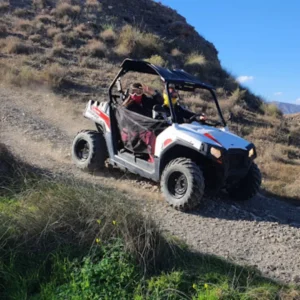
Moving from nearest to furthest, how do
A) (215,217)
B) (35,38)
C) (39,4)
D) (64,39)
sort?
1. (215,217)
2. (35,38)
3. (64,39)
4. (39,4)

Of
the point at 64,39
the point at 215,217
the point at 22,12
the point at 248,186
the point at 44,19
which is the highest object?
the point at 22,12

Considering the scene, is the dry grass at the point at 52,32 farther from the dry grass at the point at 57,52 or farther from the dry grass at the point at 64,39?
the dry grass at the point at 57,52

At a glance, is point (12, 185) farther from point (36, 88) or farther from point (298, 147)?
point (298, 147)

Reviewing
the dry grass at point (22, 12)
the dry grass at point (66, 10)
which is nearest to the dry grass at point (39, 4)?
the dry grass at point (66, 10)

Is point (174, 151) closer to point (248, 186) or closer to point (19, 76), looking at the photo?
point (248, 186)

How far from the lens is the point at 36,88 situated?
46.6ft

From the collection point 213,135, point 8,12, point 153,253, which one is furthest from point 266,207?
point 8,12

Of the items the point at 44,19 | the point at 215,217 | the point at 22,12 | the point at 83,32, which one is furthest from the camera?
the point at 22,12

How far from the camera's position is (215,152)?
6.14 meters

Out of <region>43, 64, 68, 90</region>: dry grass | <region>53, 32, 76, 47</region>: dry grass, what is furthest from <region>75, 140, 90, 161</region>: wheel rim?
<region>53, 32, 76, 47</region>: dry grass

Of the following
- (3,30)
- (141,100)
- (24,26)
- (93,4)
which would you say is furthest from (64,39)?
(141,100)

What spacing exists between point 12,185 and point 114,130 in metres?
2.38

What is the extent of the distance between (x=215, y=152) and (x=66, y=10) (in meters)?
20.8

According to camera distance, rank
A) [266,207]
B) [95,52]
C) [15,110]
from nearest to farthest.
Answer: [266,207]
[15,110]
[95,52]
